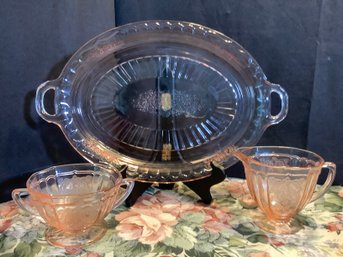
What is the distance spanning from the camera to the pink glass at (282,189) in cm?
68

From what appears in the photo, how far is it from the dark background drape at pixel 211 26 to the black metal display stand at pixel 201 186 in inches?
8.3

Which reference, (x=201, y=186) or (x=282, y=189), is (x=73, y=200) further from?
(x=282, y=189)

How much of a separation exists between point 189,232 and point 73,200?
229 mm

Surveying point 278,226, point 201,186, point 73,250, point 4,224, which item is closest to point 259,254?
point 278,226

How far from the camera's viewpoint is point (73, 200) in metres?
0.63

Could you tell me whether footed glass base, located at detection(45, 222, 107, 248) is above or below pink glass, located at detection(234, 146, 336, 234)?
below

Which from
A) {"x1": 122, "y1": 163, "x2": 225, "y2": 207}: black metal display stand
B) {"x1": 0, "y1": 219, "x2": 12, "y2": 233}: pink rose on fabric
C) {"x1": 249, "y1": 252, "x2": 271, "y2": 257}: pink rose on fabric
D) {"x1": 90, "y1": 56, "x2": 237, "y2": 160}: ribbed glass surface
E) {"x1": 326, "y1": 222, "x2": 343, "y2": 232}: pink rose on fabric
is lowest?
{"x1": 249, "y1": 252, "x2": 271, "y2": 257}: pink rose on fabric

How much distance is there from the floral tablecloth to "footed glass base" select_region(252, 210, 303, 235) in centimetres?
Result: 1

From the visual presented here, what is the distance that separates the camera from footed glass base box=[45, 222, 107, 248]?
2.15ft

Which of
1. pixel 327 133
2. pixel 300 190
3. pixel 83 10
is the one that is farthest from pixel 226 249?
pixel 83 10

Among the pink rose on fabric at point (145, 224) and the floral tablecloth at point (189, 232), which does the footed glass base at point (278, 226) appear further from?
the pink rose on fabric at point (145, 224)

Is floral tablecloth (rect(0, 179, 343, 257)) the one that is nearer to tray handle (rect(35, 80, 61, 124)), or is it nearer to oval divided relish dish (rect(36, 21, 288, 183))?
oval divided relish dish (rect(36, 21, 288, 183))

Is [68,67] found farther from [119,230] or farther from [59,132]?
[119,230]

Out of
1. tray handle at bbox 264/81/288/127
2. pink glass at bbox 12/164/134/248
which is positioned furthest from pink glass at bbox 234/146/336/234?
pink glass at bbox 12/164/134/248
